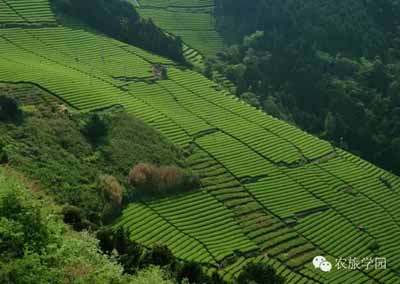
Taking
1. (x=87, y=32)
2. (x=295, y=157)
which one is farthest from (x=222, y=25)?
(x=295, y=157)

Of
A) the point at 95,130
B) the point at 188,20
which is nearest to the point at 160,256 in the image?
the point at 95,130

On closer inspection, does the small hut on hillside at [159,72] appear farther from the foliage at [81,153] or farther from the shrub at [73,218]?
the shrub at [73,218]

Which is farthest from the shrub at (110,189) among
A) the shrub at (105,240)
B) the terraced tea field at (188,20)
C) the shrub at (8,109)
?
the terraced tea field at (188,20)

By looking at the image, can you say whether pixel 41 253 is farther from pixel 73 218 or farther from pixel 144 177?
pixel 144 177

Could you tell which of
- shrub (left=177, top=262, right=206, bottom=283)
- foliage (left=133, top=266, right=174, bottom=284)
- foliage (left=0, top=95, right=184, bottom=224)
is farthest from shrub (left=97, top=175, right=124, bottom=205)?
foliage (left=133, top=266, right=174, bottom=284)

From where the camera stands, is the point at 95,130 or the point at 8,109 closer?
the point at 8,109
